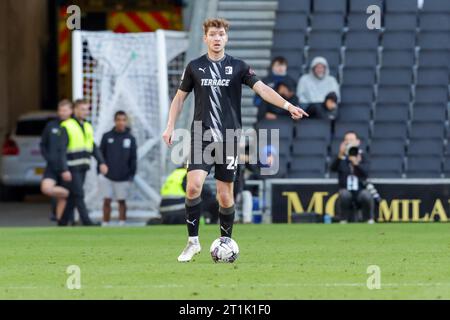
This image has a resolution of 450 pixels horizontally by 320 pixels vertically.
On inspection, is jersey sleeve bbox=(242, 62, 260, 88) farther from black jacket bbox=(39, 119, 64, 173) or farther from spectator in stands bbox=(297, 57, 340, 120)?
spectator in stands bbox=(297, 57, 340, 120)

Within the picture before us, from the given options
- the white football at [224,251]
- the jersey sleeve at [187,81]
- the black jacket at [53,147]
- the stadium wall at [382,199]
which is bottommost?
the stadium wall at [382,199]

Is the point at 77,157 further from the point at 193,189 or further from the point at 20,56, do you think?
the point at 20,56

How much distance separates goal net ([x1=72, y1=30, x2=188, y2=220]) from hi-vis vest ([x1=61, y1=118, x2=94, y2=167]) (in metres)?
2.14

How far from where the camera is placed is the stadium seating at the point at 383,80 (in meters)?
25.5

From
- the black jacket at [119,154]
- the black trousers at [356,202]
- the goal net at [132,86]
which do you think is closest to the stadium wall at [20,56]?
the goal net at [132,86]

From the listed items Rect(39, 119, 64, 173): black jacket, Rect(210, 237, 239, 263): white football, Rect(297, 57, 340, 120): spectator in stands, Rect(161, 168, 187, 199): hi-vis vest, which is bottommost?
Rect(161, 168, 187, 199): hi-vis vest

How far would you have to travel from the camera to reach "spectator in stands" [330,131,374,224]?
22.6 meters

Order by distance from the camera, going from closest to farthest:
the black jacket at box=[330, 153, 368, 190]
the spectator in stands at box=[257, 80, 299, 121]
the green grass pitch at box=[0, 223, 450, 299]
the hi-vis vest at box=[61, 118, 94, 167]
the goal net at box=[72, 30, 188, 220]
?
the green grass pitch at box=[0, 223, 450, 299], the black jacket at box=[330, 153, 368, 190], the hi-vis vest at box=[61, 118, 94, 167], the spectator in stands at box=[257, 80, 299, 121], the goal net at box=[72, 30, 188, 220]

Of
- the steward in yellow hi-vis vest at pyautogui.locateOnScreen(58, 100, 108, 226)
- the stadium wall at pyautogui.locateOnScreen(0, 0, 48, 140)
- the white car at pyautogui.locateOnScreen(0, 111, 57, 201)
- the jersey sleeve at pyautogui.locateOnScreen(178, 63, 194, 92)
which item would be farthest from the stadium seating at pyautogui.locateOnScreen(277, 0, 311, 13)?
the jersey sleeve at pyautogui.locateOnScreen(178, 63, 194, 92)

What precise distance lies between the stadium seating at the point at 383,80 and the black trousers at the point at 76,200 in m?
3.80

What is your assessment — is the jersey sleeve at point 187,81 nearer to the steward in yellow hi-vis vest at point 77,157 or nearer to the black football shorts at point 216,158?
the black football shorts at point 216,158

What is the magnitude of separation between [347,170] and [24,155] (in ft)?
34.5

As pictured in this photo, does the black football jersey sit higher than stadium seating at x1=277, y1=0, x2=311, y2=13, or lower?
lower
